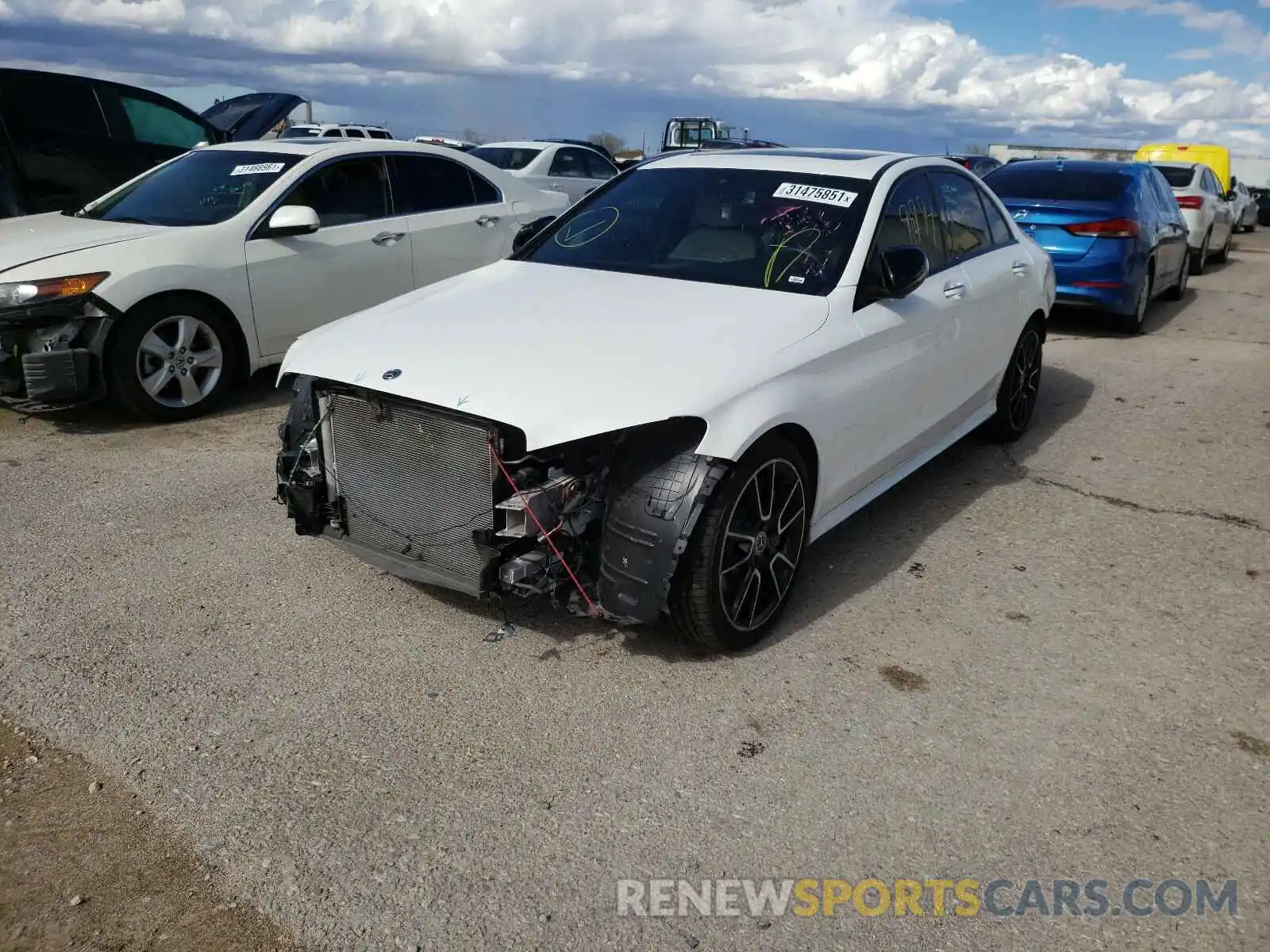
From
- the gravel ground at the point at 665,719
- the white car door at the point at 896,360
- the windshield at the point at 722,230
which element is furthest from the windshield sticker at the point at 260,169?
the white car door at the point at 896,360

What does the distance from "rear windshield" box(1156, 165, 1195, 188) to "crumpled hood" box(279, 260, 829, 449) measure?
13.2 m

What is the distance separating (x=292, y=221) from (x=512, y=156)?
9.97m

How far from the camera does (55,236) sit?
20.5 ft

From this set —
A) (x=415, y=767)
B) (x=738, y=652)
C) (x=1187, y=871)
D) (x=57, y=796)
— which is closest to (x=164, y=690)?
(x=57, y=796)

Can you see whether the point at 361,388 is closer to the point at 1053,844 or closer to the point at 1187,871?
the point at 1053,844

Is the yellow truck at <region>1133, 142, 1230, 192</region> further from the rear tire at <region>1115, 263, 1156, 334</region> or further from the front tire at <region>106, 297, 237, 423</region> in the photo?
the front tire at <region>106, 297, 237, 423</region>

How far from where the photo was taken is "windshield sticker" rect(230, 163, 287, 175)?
6773mm

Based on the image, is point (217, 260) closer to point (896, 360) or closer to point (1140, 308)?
point (896, 360)

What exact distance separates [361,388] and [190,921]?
178 cm

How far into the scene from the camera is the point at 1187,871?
8.84 ft

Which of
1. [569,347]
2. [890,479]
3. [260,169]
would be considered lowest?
[890,479]

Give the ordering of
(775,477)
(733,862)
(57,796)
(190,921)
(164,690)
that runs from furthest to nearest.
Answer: (775,477) < (164,690) < (57,796) < (733,862) < (190,921)

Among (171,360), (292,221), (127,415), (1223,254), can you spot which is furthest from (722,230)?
(1223,254)

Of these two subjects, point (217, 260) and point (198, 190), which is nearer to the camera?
point (217, 260)
